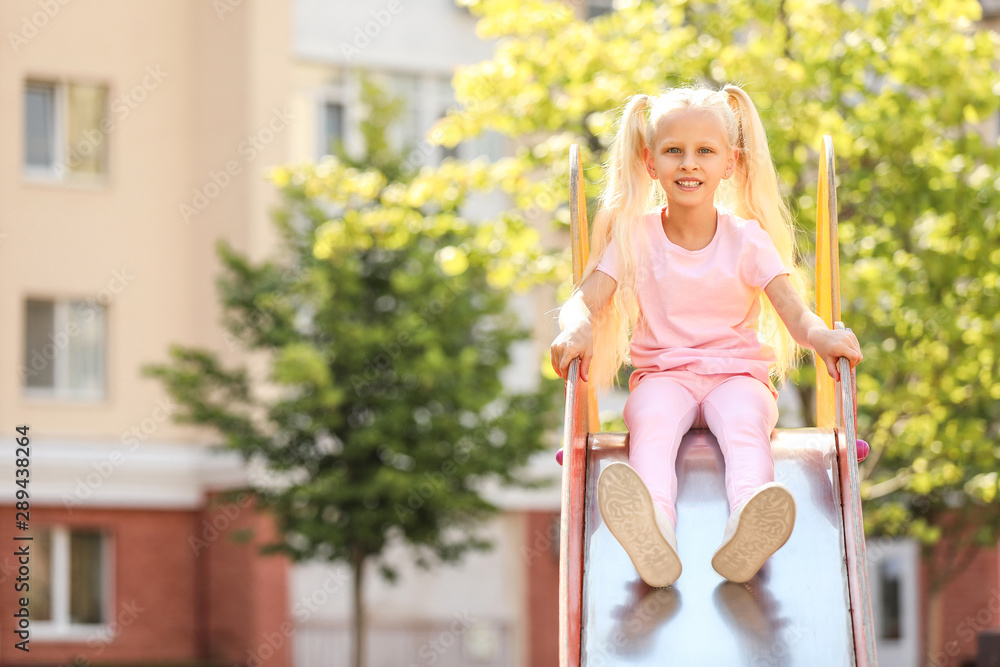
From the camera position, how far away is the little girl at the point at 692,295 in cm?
435

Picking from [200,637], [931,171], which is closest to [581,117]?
[931,171]

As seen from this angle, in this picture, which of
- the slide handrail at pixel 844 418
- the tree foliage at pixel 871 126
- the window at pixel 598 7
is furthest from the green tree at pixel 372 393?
the slide handrail at pixel 844 418

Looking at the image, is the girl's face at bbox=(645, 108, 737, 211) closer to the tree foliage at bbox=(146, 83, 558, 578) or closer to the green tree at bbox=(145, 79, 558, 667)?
the tree foliage at bbox=(146, 83, 558, 578)

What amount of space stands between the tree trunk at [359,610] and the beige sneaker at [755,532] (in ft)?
42.6

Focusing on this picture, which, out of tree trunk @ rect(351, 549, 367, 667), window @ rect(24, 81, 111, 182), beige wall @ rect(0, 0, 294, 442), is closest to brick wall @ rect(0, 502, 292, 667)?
beige wall @ rect(0, 0, 294, 442)

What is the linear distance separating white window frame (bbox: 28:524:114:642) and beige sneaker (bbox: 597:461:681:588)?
56.8 feet

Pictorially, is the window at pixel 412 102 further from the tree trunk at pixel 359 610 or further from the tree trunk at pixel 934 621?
the tree trunk at pixel 934 621

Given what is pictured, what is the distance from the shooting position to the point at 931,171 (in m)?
10.4

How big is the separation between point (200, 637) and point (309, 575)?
2.15m

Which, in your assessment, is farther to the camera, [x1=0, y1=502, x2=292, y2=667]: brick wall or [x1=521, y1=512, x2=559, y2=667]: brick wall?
[x1=521, y1=512, x2=559, y2=667]: brick wall

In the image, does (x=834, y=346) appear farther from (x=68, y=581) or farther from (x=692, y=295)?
(x=68, y=581)

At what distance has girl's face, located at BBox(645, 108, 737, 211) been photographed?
14.9 ft

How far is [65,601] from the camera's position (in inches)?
790

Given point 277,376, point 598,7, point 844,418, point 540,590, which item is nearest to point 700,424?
point 844,418
